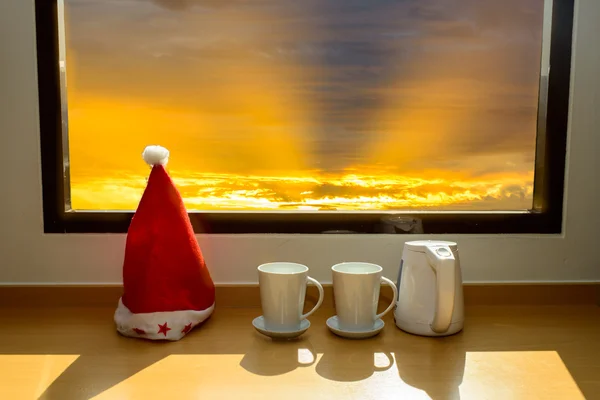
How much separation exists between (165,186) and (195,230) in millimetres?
171

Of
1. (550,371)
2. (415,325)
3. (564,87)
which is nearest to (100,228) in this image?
(415,325)

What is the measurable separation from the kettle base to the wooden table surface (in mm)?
10

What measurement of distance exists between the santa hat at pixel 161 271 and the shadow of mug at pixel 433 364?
1.21ft

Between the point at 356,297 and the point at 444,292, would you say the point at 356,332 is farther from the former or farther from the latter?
the point at 444,292

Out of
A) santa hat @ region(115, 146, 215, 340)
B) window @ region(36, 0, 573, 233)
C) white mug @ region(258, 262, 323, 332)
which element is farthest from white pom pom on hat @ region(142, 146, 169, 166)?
white mug @ region(258, 262, 323, 332)

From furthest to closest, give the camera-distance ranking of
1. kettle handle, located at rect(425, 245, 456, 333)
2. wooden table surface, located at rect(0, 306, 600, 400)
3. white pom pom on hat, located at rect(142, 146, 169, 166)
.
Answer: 1. white pom pom on hat, located at rect(142, 146, 169, 166)
2. kettle handle, located at rect(425, 245, 456, 333)
3. wooden table surface, located at rect(0, 306, 600, 400)

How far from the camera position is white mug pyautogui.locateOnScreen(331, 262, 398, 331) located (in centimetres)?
78

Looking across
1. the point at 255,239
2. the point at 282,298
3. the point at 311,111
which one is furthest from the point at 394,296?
the point at 311,111

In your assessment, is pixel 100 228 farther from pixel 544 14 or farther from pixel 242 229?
pixel 544 14

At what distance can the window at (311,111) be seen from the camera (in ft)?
3.20

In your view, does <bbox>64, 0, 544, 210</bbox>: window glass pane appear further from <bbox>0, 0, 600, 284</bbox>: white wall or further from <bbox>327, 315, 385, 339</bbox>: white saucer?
<bbox>327, 315, 385, 339</bbox>: white saucer

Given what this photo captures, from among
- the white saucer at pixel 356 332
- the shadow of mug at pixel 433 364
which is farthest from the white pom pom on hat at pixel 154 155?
the shadow of mug at pixel 433 364

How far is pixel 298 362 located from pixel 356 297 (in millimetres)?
150

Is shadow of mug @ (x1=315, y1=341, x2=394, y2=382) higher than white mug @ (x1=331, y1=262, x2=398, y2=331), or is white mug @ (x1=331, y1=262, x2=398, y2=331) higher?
white mug @ (x1=331, y1=262, x2=398, y2=331)
